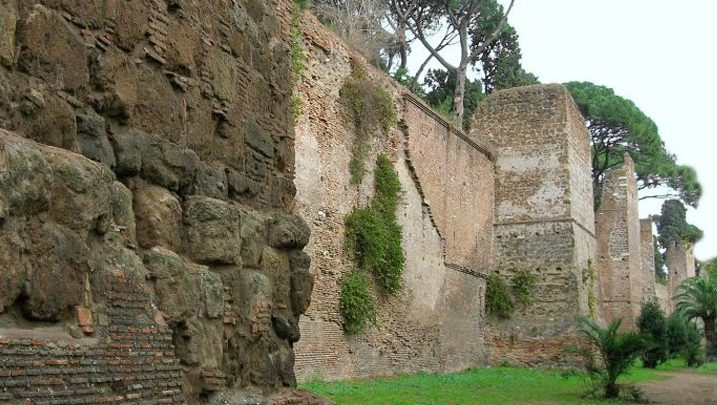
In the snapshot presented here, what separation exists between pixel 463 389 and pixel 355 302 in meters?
2.31

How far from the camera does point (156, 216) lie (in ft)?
12.0

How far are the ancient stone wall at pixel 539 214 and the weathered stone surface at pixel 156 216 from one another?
19290mm

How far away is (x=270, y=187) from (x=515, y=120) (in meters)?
19.9

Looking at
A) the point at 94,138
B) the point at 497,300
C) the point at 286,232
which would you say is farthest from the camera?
the point at 497,300

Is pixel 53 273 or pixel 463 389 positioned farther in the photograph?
pixel 463 389

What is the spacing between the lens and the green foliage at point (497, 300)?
2266cm

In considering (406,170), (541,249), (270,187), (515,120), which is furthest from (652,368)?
(270,187)

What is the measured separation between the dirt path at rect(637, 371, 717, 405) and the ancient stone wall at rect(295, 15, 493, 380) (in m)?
4.52

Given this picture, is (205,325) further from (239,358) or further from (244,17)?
(244,17)

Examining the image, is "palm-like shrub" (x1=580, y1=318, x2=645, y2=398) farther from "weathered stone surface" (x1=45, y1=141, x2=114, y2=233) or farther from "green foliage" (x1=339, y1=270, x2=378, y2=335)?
"weathered stone surface" (x1=45, y1=141, x2=114, y2=233)

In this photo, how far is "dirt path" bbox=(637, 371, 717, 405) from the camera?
1430 cm

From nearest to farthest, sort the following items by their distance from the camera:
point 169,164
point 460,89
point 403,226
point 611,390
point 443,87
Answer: point 169,164, point 611,390, point 403,226, point 460,89, point 443,87

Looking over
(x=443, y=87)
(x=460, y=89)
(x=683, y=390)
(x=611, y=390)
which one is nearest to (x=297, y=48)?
(x=611, y=390)

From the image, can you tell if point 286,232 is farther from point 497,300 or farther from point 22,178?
point 497,300
